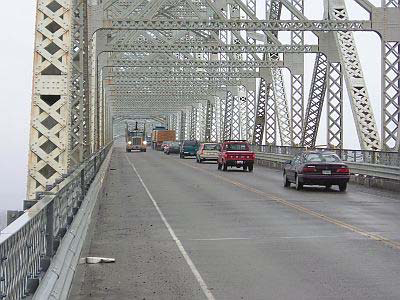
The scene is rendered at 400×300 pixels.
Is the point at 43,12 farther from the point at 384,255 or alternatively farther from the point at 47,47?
the point at 384,255

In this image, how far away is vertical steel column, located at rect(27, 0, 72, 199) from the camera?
40.2 ft

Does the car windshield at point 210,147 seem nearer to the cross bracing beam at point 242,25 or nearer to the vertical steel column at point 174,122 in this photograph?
the cross bracing beam at point 242,25

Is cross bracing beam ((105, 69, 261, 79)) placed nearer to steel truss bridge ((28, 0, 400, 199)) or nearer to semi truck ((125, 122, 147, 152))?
steel truss bridge ((28, 0, 400, 199))

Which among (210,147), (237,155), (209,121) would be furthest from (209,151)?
(209,121)

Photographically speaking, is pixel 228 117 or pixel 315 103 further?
pixel 228 117

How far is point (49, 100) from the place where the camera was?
12727mm

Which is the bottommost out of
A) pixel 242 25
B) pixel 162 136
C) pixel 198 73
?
pixel 162 136

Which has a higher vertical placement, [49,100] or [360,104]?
[360,104]

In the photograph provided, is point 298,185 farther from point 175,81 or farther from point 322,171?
point 175,81

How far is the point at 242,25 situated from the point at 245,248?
845 inches

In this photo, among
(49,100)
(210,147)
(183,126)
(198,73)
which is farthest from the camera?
(183,126)

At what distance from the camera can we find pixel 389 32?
31062 millimetres

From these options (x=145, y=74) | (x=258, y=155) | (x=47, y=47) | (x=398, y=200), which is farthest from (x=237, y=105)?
(x=47, y=47)

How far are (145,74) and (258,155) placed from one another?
1457 cm
